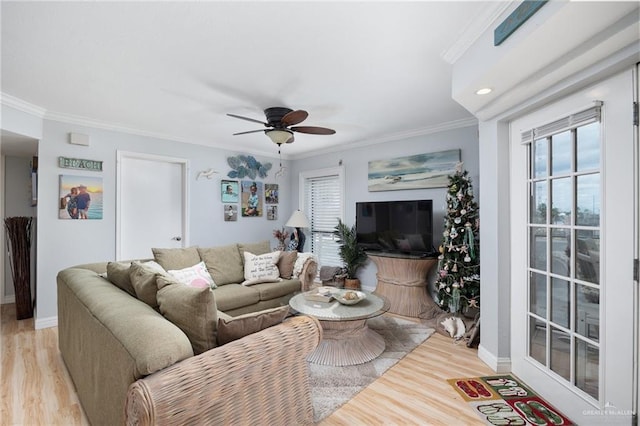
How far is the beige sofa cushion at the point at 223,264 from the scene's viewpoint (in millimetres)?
3611

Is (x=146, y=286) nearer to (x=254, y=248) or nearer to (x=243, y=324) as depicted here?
(x=243, y=324)

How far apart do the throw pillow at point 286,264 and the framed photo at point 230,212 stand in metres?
1.58

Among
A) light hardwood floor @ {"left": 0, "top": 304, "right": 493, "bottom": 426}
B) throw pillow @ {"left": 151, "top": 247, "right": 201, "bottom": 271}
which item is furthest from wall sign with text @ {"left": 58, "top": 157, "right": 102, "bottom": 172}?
light hardwood floor @ {"left": 0, "top": 304, "right": 493, "bottom": 426}

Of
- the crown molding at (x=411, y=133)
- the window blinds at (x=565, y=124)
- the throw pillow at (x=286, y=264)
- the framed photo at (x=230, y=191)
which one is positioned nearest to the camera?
the window blinds at (x=565, y=124)

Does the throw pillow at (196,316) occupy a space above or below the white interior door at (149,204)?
below

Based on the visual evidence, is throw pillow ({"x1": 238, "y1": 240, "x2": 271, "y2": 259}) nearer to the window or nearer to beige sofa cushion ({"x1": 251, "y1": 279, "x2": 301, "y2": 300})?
beige sofa cushion ({"x1": 251, "y1": 279, "x2": 301, "y2": 300})

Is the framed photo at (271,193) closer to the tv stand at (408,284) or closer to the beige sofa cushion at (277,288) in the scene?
the beige sofa cushion at (277,288)

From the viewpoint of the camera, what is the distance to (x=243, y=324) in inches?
57.5

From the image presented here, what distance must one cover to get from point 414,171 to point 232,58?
2.95 m

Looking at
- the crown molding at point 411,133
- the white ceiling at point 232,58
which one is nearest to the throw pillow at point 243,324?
the white ceiling at point 232,58

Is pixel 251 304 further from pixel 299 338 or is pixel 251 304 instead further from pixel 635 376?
pixel 635 376

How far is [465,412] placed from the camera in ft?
6.44

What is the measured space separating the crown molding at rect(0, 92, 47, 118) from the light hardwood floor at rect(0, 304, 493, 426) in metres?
2.46

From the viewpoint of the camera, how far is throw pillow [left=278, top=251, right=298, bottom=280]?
13.0 ft
